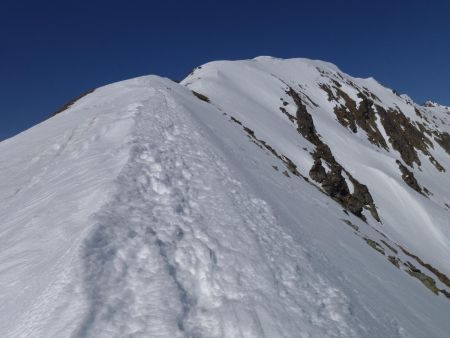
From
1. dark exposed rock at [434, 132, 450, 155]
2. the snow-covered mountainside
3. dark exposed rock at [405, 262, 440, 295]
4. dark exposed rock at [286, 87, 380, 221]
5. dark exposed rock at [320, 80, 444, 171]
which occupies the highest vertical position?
dark exposed rock at [434, 132, 450, 155]

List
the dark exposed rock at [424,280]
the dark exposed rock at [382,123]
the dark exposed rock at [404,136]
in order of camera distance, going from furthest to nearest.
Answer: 1. the dark exposed rock at [404,136]
2. the dark exposed rock at [382,123]
3. the dark exposed rock at [424,280]

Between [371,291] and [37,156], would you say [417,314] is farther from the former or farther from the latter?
[37,156]

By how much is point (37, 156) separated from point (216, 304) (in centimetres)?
1083

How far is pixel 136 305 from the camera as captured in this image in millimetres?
5492

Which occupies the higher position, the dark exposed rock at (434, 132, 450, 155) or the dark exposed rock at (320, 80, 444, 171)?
the dark exposed rock at (434, 132, 450, 155)

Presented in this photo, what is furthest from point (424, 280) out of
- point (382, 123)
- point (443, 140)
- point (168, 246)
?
point (443, 140)

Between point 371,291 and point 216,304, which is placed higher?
point 371,291

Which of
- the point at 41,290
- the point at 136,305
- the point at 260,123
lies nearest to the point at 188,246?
the point at 136,305

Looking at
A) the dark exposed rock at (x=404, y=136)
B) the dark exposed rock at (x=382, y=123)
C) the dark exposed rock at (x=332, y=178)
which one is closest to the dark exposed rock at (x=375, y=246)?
the dark exposed rock at (x=332, y=178)

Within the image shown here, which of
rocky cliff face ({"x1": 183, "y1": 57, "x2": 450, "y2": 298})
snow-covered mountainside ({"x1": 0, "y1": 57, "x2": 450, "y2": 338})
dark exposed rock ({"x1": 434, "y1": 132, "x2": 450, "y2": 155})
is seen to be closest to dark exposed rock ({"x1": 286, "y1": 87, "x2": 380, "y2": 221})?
rocky cliff face ({"x1": 183, "y1": 57, "x2": 450, "y2": 298})

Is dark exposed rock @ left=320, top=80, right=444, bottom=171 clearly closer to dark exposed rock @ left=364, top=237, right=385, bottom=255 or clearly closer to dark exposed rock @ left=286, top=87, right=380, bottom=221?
dark exposed rock @ left=286, top=87, right=380, bottom=221

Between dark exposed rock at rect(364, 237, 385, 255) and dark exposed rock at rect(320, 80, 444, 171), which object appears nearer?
dark exposed rock at rect(364, 237, 385, 255)

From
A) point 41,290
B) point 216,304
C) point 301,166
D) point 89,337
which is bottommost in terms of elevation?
point 41,290

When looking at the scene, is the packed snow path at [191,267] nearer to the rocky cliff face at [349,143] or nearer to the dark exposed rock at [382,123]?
the rocky cliff face at [349,143]
